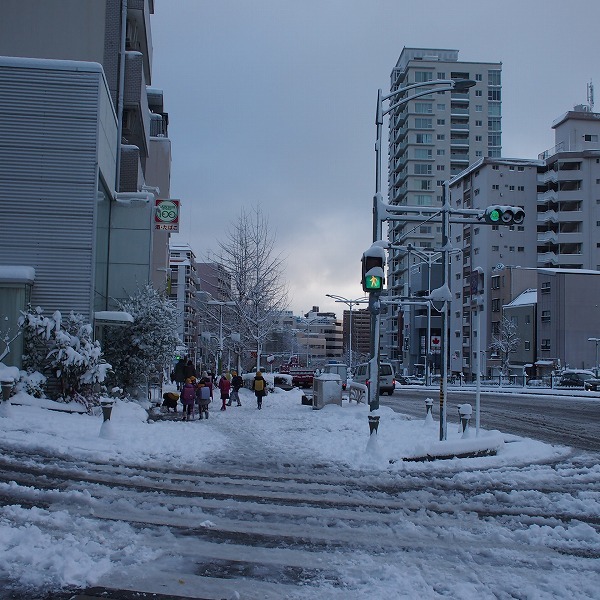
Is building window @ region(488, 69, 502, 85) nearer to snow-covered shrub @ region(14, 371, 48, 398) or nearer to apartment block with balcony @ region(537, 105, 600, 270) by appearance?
apartment block with balcony @ region(537, 105, 600, 270)

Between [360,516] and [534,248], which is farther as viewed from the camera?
[534,248]

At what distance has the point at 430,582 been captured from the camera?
6.07 metres

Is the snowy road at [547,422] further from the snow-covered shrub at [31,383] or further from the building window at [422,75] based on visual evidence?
the building window at [422,75]

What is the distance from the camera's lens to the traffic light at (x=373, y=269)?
53.2ft

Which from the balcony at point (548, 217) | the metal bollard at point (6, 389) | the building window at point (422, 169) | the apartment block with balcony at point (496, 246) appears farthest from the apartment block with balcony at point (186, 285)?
the metal bollard at point (6, 389)

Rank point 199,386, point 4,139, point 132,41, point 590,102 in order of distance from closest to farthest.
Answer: point 4,139 → point 199,386 → point 132,41 → point 590,102

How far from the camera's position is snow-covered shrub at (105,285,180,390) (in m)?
24.8

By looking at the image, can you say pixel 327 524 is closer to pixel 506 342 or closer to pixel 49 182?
pixel 49 182

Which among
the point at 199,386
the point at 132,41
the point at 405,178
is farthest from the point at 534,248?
the point at 199,386

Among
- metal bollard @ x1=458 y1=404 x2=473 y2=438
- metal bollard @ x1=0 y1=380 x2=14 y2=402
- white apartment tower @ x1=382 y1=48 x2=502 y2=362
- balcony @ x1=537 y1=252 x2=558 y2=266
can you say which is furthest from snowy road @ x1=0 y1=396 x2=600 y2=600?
white apartment tower @ x1=382 y1=48 x2=502 y2=362

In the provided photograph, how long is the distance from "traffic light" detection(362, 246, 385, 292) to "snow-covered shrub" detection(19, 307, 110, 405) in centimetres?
804

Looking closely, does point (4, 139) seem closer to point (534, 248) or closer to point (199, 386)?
point (199, 386)

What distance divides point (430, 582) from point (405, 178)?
104 m

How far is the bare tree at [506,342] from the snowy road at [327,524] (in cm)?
6243
